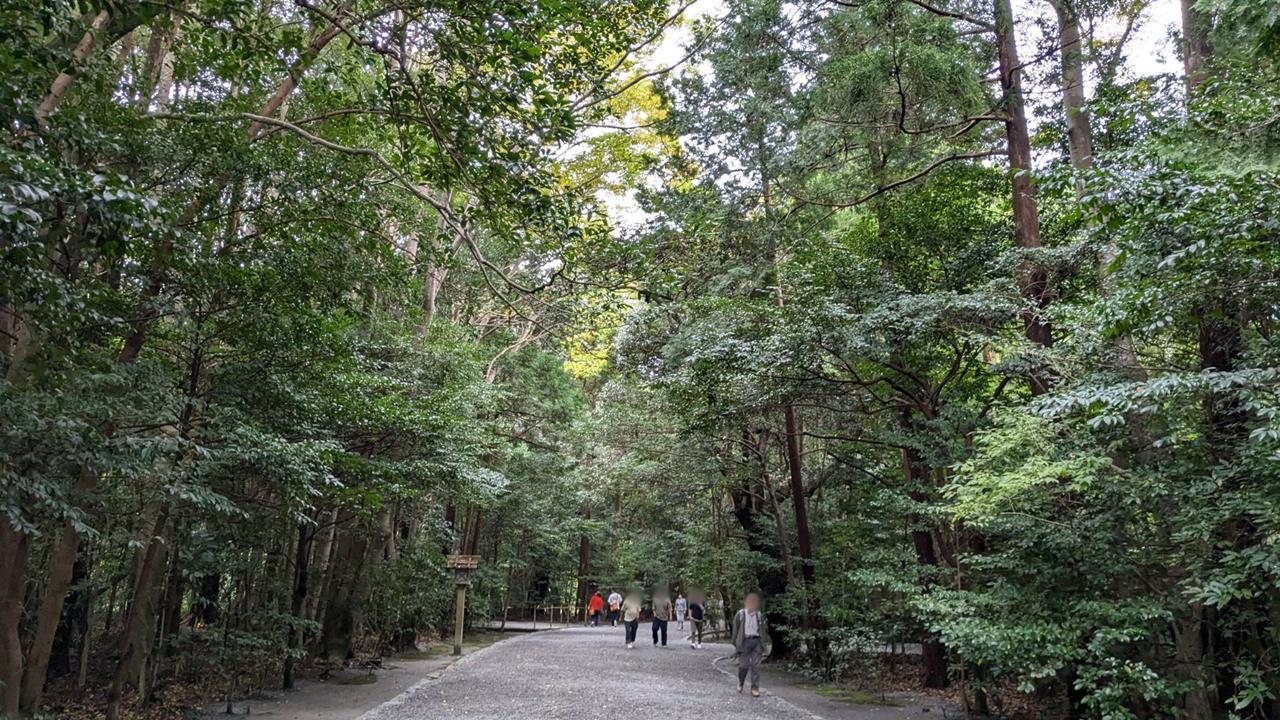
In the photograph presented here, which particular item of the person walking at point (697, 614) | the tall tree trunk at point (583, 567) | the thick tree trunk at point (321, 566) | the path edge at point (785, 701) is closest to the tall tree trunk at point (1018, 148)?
the path edge at point (785, 701)

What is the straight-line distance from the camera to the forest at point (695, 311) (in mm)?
4422

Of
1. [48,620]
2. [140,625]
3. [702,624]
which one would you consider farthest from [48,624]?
[702,624]

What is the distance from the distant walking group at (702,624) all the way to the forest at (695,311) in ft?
3.52

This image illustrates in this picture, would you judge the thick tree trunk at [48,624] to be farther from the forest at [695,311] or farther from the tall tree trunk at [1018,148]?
the tall tree trunk at [1018,148]

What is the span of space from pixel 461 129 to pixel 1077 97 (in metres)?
7.44

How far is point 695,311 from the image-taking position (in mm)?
10828

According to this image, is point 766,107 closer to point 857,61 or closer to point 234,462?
point 857,61

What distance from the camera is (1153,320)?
4523mm

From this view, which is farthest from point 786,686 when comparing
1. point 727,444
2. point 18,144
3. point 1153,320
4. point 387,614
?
point 18,144

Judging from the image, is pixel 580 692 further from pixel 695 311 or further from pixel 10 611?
pixel 10 611

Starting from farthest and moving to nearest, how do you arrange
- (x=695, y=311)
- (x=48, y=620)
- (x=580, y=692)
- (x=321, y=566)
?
(x=321, y=566), (x=695, y=311), (x=580, y=692), (x=48, y=620)

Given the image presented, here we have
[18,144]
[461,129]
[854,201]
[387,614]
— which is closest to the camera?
[18,144]

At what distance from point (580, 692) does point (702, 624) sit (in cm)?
1104

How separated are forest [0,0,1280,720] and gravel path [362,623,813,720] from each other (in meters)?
1.73
